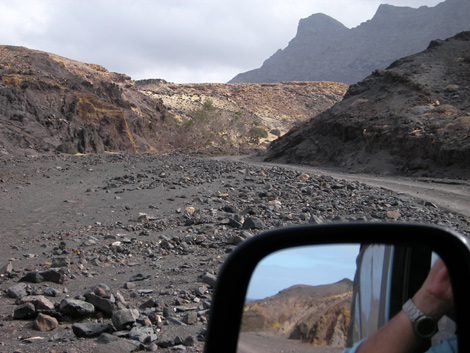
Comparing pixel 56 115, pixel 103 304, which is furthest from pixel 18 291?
pixel 56 115

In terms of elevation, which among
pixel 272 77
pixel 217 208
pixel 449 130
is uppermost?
pixel 272 77

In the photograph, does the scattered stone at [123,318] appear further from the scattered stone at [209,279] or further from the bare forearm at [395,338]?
the bare forearm at [395,338]

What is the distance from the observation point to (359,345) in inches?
50.9

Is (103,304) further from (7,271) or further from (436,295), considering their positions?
(436,295)

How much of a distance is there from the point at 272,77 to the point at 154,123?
159074 millimetres

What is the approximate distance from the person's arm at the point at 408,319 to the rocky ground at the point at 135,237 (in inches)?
96.4

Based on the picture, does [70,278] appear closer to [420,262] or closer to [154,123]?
[420,262]

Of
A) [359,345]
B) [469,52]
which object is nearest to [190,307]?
[359,345]

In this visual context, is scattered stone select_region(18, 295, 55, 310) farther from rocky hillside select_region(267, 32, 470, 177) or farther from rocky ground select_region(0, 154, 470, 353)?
rocky hillside select_region(267, 32, 470, 177)

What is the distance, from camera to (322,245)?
4.72 ft

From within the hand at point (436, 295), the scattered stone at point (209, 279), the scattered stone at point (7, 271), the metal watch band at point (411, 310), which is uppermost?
the hand at point (436, 295)

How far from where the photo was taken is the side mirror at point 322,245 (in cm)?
122

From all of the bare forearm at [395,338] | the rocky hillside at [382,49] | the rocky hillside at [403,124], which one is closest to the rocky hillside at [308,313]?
the bare forearm at [395,338]

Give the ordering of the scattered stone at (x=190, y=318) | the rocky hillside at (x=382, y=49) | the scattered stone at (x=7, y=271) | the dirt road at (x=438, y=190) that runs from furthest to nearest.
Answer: the rocky hillside at (x=382, y=49) < the dirt road at (x=438, y=190) < the scattered stone at (x=7, y=271) < the scattered stone at (x=190, y=318)
